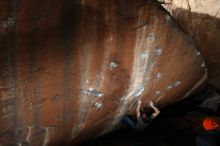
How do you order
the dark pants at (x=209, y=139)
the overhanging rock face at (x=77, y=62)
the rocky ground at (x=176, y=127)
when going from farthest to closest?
the rocky ground at (x=176, y=127) → the dark pants at (x=209, y=139) → the overhanging rock face at (x=77, y=62)

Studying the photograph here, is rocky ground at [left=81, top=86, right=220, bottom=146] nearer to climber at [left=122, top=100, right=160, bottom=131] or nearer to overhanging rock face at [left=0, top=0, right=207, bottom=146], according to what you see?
climber at [left=122, top=100, right=160, bottom=131]

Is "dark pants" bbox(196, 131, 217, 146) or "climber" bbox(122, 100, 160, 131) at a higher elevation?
"climber" bbox(122, 100, 160, 131)

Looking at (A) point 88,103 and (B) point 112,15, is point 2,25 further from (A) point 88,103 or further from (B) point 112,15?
(A) point 88,103

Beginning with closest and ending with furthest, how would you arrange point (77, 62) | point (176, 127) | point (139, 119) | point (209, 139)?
1. point (77, 62)
2. point (209, 139)
3. point (139, 119)
4. point (176, 127)

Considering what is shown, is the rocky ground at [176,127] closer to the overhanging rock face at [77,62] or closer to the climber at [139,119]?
the climber at [139,119]

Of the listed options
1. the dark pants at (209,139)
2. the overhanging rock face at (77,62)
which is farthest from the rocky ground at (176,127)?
the overhanging rock face at (77,62)

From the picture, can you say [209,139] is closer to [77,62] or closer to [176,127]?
[176,127]

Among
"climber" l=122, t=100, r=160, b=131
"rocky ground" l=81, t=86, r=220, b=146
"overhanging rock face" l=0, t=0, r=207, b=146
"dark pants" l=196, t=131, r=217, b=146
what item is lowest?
"rocky ground" l=81, t=86, r=220, b=146

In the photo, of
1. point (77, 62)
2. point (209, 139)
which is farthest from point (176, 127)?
point (77, 62)

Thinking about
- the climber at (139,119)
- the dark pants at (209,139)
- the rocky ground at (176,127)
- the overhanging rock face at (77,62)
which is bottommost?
the rocky ground at (176,127)

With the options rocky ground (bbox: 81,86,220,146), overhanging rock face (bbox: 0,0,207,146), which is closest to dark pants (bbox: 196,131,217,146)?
rocky ground (bbox: 81,86,220,146)
